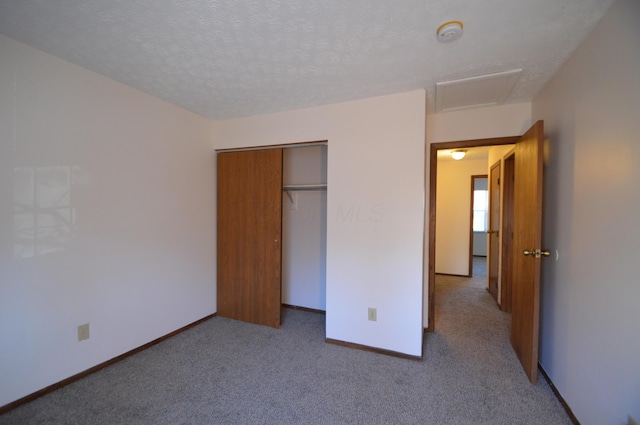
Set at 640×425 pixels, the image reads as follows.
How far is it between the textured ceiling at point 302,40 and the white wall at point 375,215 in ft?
1.05

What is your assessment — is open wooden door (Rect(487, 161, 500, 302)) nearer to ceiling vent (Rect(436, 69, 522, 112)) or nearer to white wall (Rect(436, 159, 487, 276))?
white wall (Rect(436, 159, 487, 276))

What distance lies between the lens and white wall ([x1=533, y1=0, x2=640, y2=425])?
124 centimetres

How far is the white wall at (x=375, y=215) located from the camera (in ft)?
7.81

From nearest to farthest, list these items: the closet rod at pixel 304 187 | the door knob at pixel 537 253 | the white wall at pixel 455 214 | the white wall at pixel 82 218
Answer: the white wall at pixel 82 218
the door knob at pixel 537 253
the closet rod at pixel 304 187
the white wall at pixel 455 214

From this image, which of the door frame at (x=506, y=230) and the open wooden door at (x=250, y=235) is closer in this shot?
the open wooden door at (x=250, y=235)

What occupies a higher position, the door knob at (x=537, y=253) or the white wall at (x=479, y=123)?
the white wall at (x=479, y=123)

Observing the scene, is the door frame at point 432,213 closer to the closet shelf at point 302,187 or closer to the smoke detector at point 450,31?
the closet shelf at point 302,187

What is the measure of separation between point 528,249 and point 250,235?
2711 mm

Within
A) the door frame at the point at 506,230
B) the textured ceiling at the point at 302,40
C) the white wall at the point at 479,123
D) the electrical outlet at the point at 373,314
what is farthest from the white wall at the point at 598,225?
the door frame at the point at 506,230

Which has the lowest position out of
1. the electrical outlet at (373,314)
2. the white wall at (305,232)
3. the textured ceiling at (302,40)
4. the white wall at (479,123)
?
the electrical outlet at (373,314)

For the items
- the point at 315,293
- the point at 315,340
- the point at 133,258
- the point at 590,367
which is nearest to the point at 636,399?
the point at 590,367

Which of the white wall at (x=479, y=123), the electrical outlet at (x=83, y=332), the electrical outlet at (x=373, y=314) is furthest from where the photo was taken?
the white wall at (x=479, y=123)

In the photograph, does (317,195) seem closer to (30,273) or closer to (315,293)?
(315,293)

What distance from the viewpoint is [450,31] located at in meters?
1.52
